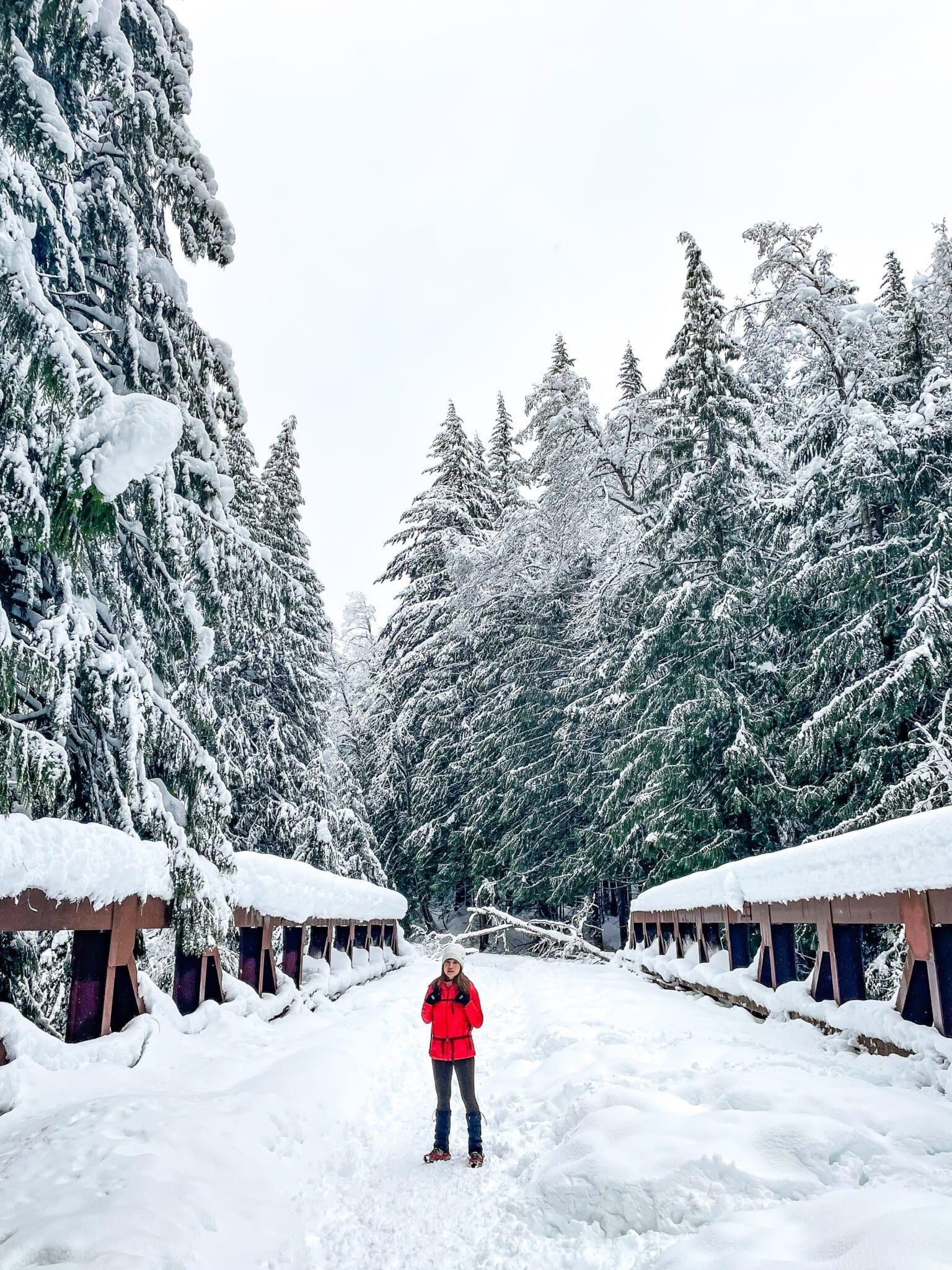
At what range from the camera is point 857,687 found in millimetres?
10914

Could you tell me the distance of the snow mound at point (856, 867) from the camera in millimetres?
4223

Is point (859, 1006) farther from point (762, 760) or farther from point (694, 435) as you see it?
point (694, 435)

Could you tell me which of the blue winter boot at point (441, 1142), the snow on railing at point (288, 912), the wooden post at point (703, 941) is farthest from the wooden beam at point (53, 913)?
the wooden post at point (703, 941)

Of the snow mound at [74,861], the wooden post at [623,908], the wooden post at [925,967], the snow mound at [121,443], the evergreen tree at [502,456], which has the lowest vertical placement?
the wooden post at [623,908]

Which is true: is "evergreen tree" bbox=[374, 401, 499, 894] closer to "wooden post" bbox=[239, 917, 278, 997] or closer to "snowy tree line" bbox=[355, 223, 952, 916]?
"snowy tree line" bbox=[355, 223, 952, 916]

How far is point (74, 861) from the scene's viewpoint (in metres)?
4.39

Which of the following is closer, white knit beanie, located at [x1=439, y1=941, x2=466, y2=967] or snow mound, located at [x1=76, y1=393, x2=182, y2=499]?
snow mound, located at [x1=76, y1=393, x2=182, y2=499]

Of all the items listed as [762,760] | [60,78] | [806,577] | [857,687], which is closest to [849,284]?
[806,577]

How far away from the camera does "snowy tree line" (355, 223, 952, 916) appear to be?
11.3 meters

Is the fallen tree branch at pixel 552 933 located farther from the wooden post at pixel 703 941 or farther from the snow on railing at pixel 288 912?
the wooden post at pixel 703 941

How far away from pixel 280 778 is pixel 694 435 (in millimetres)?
11868

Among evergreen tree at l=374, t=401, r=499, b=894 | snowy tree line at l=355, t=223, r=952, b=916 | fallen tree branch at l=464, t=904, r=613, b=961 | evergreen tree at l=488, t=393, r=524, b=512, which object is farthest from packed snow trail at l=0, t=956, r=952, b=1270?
evergreen tree at l=488, t=393, r=524, b=512

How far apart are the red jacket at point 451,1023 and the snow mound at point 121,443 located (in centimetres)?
343

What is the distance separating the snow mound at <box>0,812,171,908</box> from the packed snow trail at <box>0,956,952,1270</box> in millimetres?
940
